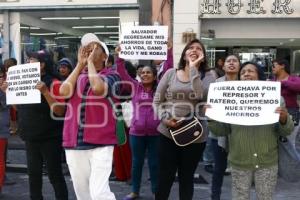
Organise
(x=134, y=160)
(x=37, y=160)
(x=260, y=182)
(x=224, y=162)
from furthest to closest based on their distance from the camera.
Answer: (x=134, y=160)
(x=224, y=162)
(x=37, y=160)
(x=260, y=182)

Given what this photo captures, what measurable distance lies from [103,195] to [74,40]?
31.2 ft

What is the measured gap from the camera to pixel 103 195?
4.09 metres

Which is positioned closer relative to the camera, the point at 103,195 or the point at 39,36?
the point at 103,195

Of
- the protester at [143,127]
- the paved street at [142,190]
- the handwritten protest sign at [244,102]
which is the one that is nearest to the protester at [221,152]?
the paved street at [142,190]

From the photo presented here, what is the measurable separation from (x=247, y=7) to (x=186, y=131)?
771 centimetres

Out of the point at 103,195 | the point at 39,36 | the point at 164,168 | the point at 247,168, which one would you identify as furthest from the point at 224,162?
the point at 39,36

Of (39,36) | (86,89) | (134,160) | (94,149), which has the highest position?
(39,36)

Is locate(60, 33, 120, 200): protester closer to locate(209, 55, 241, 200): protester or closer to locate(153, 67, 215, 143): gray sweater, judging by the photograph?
locate(153, 67, 215, 143): gray sweater

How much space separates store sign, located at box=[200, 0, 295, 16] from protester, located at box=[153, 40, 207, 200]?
707 cm

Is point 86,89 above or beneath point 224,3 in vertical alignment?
beneath

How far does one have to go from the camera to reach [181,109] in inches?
180

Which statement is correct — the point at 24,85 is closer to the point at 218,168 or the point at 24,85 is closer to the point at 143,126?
the point at 143,126

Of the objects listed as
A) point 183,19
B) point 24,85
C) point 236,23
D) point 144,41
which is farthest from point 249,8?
point 24,85

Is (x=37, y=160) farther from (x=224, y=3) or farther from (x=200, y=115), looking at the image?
(x=224, y=3)
